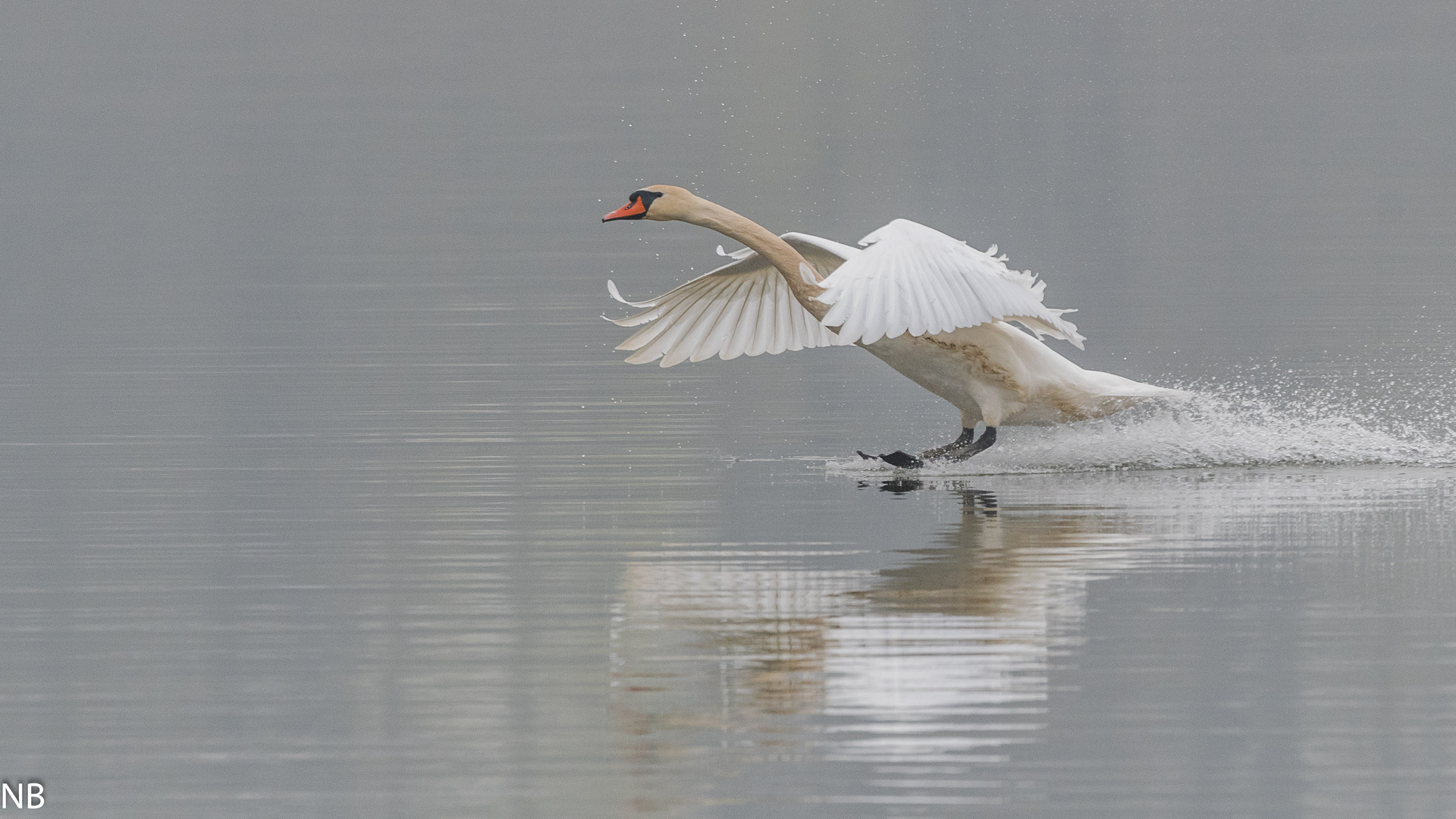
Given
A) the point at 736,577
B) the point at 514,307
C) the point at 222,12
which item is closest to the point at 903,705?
the point at 736,577

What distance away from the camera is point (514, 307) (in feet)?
81.5

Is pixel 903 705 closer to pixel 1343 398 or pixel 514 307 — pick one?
pixel 1343 398

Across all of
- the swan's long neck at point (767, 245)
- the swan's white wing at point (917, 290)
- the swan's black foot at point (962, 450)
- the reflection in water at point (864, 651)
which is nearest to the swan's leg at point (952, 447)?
the swan's black foot at point (962, 450)

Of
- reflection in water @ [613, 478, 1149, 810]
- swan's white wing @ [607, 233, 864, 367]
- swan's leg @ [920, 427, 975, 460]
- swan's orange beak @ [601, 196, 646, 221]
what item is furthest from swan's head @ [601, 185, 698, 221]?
reflection in water @ [613, 478, 1149, 810]

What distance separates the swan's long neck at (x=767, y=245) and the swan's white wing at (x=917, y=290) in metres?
0.77

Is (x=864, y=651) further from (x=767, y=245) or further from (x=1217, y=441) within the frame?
(x=1217, y=441)

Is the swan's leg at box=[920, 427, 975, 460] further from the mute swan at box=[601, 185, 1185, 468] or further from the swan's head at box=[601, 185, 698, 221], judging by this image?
the swan's head at box=[601, 185, 698, 221]

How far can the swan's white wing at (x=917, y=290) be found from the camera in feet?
42.3

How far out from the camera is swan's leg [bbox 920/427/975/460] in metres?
14.7

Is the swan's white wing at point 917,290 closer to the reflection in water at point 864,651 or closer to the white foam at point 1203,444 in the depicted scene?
the white foam at point 1203,444

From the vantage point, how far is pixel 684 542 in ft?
39.0

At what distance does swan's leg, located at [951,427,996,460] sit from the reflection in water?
2168 millimetres

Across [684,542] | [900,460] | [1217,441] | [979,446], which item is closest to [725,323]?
[979,446]

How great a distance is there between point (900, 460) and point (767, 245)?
1582 mm
